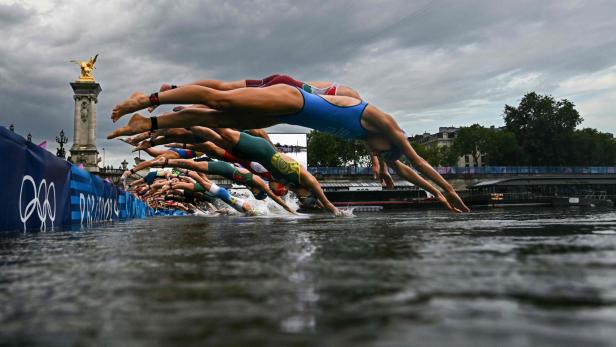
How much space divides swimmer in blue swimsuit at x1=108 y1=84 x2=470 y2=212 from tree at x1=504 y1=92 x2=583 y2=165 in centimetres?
8280

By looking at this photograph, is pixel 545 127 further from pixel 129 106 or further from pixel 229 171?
pixel 129 106

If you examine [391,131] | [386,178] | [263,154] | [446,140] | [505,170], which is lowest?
[386,178]

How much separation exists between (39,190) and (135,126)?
76.0 inches

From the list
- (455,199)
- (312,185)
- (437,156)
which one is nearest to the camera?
(455,199)

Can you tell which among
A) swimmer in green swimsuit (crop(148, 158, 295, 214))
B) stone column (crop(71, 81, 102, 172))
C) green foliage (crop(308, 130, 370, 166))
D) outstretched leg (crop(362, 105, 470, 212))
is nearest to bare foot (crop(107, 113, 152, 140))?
outstretched leg (crop(362, 105, 470, 212))

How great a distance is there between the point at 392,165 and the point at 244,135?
4.06m

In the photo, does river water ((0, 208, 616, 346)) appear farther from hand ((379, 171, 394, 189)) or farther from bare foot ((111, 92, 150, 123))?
hand ((379, 171, 394, 189))

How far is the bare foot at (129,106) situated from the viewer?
617 centimetres

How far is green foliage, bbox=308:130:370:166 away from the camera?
279 feet

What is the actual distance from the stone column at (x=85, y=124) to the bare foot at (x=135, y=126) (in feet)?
206

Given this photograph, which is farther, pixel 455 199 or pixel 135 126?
pixel 455 199

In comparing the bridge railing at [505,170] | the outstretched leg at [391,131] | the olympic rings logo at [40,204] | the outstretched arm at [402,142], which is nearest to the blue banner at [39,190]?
the olympic rings logo at [40,204]

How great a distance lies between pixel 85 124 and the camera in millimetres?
66625

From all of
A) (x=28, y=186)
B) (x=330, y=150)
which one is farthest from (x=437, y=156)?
(x=28, y=186)
